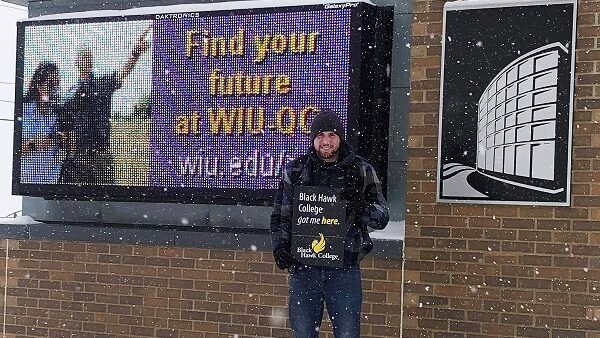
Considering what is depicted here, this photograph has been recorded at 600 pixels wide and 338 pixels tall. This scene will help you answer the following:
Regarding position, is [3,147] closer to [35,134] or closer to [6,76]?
[6,76]

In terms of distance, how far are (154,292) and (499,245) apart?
2739 mm

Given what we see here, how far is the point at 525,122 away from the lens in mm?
6242

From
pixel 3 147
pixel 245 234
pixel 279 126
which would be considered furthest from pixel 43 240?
pixel 3 147

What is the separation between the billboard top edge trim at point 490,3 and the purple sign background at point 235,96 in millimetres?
732

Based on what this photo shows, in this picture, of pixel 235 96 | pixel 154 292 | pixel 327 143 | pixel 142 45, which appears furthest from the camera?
pixel 154 292

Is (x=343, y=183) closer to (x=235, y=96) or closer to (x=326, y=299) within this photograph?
(x=326, y=299)

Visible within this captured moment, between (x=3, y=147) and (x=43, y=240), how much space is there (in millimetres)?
42319

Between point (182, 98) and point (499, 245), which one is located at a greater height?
point (182, 98)

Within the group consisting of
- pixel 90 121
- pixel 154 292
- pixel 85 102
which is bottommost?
pixel 154 292

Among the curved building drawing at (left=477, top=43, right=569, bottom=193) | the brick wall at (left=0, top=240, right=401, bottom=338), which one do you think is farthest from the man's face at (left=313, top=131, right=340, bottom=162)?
the brick wall at (left=0, top=240, right=401, bottom=338)

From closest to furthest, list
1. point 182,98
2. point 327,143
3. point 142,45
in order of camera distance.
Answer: point 327,143 < point 182,98 < point 142,45

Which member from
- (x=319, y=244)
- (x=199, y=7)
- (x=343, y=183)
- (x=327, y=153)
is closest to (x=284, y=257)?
(x=319, y=244)

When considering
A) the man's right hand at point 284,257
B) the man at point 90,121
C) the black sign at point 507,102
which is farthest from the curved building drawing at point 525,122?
the man at point 90,121

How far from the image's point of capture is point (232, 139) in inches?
279
